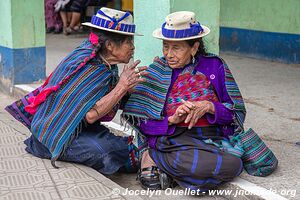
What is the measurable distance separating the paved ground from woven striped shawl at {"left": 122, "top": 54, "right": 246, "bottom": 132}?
0.45m

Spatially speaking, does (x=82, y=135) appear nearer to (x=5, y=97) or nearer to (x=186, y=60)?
(x=186, y=60)

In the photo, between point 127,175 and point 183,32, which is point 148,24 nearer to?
point 183,32

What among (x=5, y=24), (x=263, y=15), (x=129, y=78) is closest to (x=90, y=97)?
(x=129, y=78)

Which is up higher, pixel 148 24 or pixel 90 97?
pixel 148 24

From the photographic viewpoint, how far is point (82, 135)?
3912mm

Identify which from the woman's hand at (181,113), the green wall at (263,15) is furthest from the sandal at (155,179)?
the green wall at (263,15)

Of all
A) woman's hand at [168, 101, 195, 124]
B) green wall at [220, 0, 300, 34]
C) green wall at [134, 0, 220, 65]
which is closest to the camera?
woman's hand at [168, 101, 195, 124]

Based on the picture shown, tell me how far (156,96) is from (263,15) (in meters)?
5.15

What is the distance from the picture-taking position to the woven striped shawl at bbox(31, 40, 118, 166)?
12.3 feet

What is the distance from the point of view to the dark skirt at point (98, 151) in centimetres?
386

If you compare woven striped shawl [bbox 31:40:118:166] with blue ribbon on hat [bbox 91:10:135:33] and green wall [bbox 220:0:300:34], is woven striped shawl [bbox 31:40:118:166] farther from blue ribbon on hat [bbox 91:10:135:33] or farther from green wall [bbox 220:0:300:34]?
green wall [bbox 220:0:300:34]

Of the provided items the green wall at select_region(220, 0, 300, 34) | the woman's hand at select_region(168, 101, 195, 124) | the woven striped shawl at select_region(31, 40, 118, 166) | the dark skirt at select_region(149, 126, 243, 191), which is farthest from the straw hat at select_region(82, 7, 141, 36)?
the green wall at select_region(220, 0, 300, 34)

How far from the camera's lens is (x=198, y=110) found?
3.54 meters

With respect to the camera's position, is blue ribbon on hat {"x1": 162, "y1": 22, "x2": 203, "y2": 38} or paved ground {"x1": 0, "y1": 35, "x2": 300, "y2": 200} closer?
paved ground {"x1": 0, "y1": 35, "x2": 300, "y2": 200}
